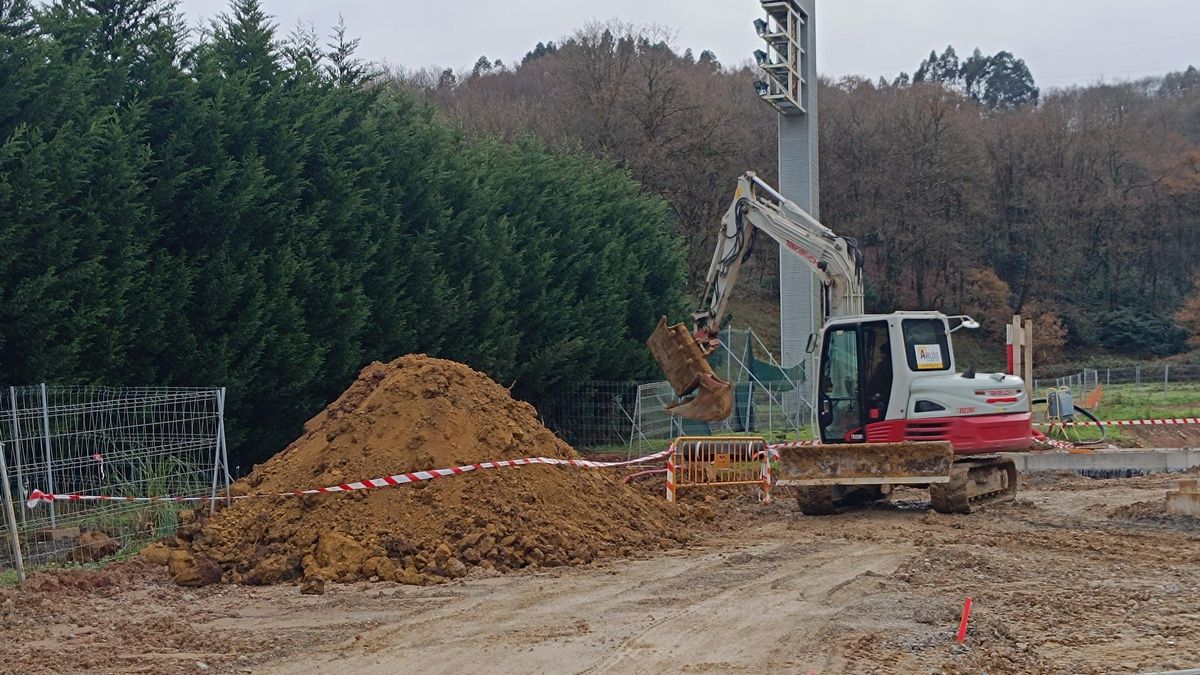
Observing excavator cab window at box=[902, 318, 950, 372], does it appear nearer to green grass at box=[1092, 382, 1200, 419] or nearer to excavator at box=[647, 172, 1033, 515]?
excavator at box=[647, 172, 1033, 515]

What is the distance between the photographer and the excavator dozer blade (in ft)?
45.4

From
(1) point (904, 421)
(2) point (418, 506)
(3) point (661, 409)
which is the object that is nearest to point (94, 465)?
(2) point (418, 506)

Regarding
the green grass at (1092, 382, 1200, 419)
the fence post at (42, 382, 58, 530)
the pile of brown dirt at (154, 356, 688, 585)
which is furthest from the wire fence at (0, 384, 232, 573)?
the green grass at (1092, 382, 1200, 419)

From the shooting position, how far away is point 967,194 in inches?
2163

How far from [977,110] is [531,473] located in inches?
2235

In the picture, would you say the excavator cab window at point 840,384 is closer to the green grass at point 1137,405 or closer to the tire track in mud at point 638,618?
the tire track in mud at point 638,618

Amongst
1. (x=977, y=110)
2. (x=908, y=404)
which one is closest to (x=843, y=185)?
(x=977, y=110)

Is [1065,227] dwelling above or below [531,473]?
above

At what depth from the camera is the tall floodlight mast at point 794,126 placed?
1122 inches

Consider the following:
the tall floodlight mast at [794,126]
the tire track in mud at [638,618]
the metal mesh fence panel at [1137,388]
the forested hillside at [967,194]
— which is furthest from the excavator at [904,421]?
the forested hillside at [967,194]

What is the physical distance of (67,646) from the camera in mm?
8273

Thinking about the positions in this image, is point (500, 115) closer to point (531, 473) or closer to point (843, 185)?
point (843, 185)

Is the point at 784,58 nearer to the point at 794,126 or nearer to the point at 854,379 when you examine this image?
the point at 794,126

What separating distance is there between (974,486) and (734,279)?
5.05 meters
